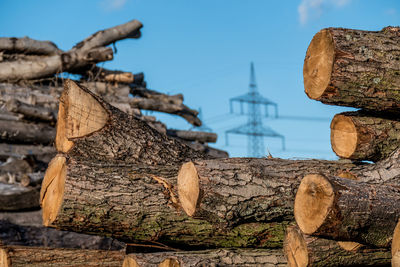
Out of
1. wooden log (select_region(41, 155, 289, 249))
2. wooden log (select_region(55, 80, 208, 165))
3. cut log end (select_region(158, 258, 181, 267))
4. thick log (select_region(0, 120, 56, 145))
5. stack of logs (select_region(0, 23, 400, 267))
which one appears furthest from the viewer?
thick log (select_region(0, 120, 56, 145))

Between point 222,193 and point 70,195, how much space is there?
119 centimetres

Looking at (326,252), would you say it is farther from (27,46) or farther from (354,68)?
(27,46)

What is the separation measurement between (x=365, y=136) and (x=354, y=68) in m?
0.66

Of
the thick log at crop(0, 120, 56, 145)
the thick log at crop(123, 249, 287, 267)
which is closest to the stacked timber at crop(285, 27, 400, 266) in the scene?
the thick log at crop(123, 249, 287, 267)

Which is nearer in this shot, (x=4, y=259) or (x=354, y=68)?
(x=354, y=68)

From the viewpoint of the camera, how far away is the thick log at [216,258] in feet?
12.3

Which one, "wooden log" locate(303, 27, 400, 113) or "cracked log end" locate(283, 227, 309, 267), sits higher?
"wooden log" locate(303, 27, 400, 113)

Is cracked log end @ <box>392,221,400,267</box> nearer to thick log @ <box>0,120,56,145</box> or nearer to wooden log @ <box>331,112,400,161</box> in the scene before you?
wooden log @ <box>331,112,400,161</box>

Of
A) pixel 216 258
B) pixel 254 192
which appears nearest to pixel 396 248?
pixel 254 192

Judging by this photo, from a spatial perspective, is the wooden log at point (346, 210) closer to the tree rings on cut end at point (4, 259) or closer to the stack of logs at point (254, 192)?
the stack of logs at point (254, 192)

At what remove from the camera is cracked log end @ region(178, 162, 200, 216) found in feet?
11.5

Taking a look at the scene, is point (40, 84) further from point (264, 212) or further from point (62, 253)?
point (264, 212)

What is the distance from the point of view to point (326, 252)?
11.2 ft

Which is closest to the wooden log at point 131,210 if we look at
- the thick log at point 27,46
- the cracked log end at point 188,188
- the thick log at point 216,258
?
the thick log at point 216,258
